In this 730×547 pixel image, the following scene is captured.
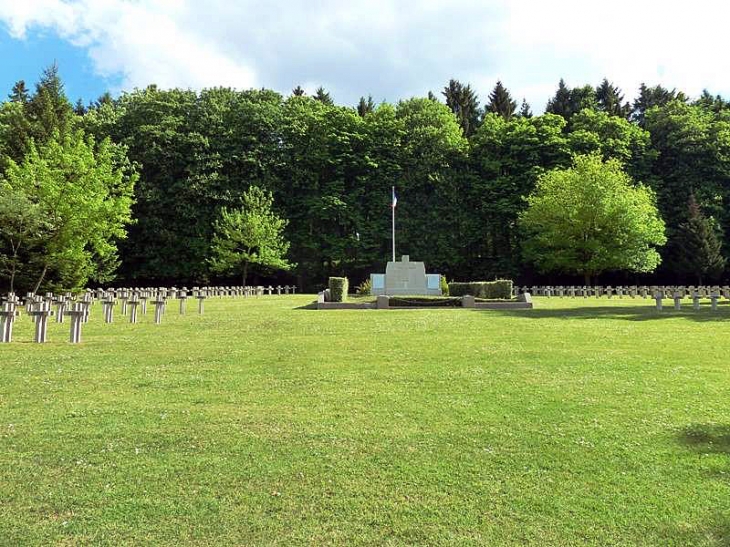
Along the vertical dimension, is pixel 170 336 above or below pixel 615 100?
below

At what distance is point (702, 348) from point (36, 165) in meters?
30.1

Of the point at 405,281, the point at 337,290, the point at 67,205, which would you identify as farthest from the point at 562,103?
the point at 67,205

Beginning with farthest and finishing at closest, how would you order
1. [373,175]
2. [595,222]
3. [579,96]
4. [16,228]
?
[579,96], [373,175], [595,222], [16,228]

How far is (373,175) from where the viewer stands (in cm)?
4962

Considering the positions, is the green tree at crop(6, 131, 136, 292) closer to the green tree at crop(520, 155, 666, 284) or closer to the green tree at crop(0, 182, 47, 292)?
the green tree at crop(0, 182, 47, 292)

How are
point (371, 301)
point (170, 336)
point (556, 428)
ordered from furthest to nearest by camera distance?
point (371, 301)
point (170, 336)
point (556, 428)

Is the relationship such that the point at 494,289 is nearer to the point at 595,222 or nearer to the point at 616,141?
the point at 595,222

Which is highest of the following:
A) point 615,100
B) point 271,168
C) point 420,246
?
point 615,100

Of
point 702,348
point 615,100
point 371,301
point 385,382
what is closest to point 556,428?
point 385,382

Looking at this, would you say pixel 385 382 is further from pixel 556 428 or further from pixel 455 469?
pixel 455 469

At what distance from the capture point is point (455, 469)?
397 centimetres

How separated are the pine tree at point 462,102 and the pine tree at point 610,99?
1405 cm

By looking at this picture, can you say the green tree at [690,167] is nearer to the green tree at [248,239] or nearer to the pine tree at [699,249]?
the pine tree at [699,249]

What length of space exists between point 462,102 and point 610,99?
55.6 feet
